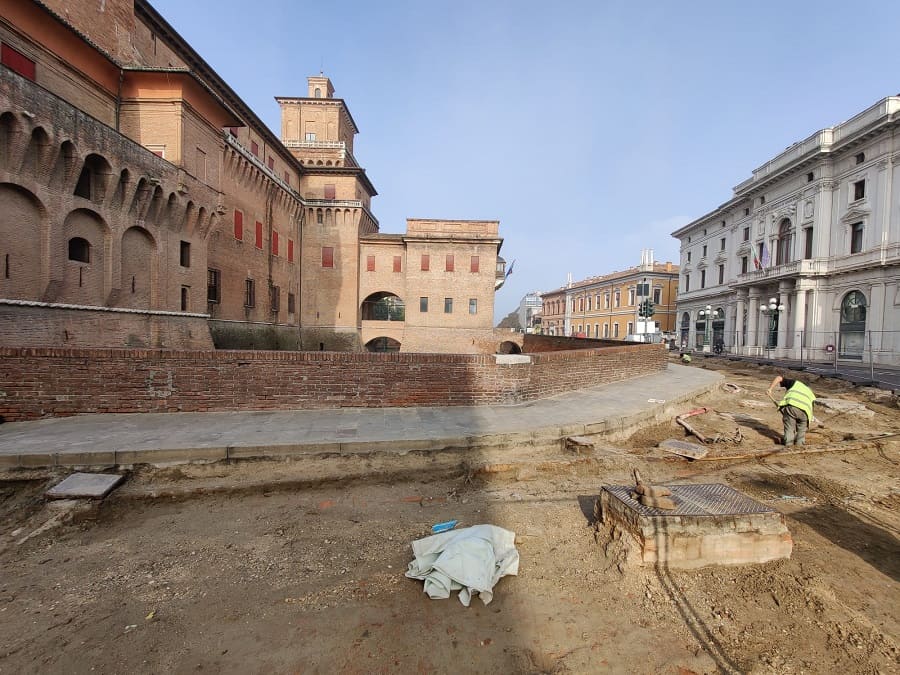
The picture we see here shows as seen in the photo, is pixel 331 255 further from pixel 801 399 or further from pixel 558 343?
pixel 801 399

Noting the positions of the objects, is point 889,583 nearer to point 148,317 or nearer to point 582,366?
point 582,366

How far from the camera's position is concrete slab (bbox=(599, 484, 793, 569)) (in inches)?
133

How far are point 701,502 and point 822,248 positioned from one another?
113 ft

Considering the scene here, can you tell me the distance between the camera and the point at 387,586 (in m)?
3.19

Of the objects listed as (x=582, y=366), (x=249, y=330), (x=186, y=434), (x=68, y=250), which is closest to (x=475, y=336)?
(x=249, y=330)

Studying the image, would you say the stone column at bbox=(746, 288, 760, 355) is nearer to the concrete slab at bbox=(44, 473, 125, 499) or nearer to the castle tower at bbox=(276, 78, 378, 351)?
the castle tower at bbox=(276, 78, 378, 351)

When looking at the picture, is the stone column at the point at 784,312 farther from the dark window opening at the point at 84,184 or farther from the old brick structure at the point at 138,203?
the dark window opening at the point at 84,184

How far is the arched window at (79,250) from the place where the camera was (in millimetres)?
13023

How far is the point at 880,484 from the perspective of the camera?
557 cm

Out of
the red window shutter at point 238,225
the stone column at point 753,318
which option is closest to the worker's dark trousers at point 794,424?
the red window shutter at point 238,225

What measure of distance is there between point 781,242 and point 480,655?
41.1 m

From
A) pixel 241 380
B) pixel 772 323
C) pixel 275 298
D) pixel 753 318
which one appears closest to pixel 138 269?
pixel 241 380

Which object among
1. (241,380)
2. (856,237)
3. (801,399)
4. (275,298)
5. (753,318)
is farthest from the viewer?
(753,318)

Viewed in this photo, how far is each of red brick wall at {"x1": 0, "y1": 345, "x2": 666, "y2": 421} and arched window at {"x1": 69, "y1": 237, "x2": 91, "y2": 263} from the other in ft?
28.2
